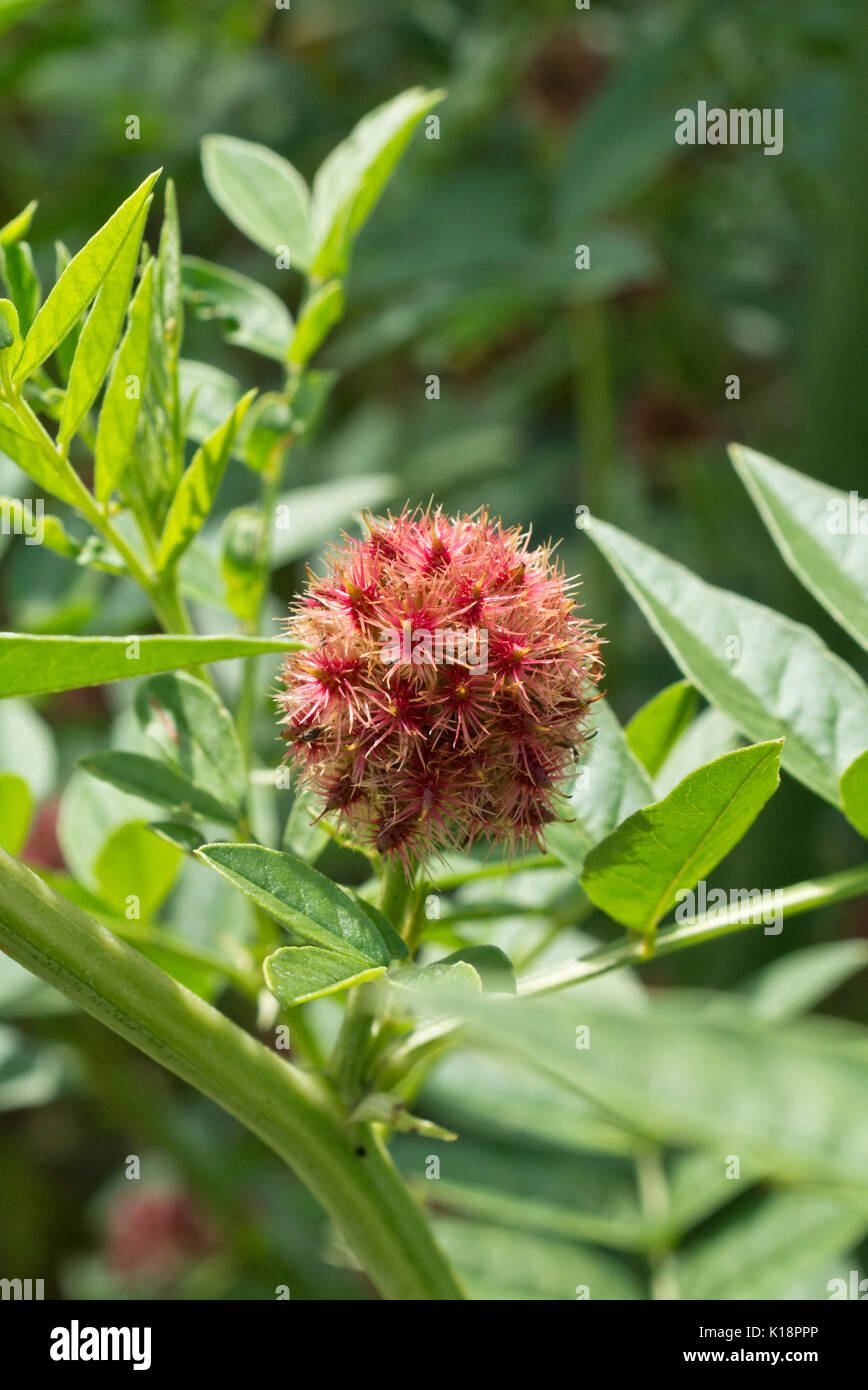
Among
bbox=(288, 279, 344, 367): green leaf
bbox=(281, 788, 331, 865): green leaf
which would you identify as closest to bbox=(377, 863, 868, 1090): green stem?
bbox=(281, 788, 331, 865): green leaf

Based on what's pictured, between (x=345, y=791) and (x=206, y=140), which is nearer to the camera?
(x=345, y=791)

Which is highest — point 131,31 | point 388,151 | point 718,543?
point 131,31

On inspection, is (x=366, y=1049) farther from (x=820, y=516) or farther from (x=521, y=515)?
(x=521, y=515)

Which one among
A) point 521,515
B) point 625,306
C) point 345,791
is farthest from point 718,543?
point 345,791

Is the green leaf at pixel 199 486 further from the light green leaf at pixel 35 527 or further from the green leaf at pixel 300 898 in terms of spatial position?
the green leaf at pixel 300 898

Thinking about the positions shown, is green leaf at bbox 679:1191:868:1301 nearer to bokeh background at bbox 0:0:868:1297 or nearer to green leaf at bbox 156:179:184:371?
bokeh background at bbox 0:0:868:1297

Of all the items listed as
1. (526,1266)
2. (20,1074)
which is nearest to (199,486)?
(20,1074)
